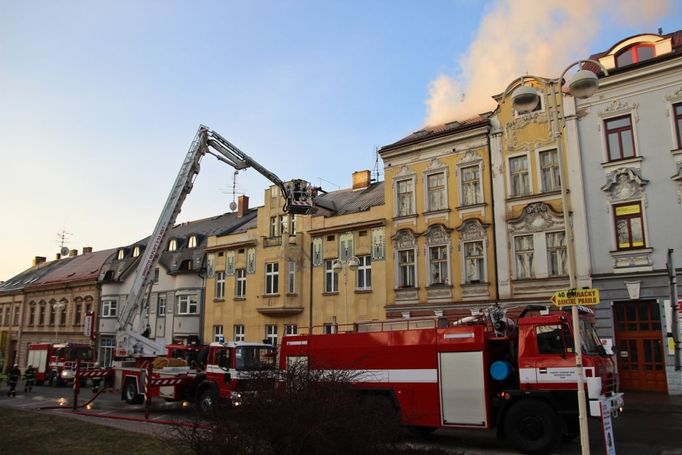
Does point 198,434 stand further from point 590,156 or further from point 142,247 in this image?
point 142,247

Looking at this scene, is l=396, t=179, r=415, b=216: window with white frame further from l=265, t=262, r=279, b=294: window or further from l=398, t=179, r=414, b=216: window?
l=265, t=262, r=279, b=294: window

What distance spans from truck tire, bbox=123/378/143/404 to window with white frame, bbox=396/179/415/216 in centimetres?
1506

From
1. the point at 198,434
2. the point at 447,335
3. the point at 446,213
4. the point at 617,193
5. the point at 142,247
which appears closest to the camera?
the point at 198,434

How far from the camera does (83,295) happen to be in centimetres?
4934

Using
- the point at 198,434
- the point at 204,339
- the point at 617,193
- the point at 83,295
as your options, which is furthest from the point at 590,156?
the point at 83,295

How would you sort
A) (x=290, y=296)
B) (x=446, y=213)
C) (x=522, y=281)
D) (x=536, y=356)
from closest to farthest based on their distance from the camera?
(x=536, y=356) < (x=522, y=281) < (x=446, y=213) < (x=290, y=296)

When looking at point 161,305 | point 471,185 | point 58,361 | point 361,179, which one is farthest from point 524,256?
point 58,361

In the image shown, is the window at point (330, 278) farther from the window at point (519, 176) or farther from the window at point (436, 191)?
the window at point (519, 176)

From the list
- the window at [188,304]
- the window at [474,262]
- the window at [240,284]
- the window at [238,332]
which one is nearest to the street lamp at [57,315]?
the window at [188,304]

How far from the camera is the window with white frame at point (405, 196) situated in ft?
94.9

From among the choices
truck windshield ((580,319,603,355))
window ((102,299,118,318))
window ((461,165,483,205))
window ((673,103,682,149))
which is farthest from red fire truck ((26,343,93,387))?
window ((673,103,682,149))

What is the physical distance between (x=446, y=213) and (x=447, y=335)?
1437 cm

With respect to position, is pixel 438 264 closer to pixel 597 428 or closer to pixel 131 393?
pixel 597 428

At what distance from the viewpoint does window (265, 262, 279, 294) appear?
3391cm
